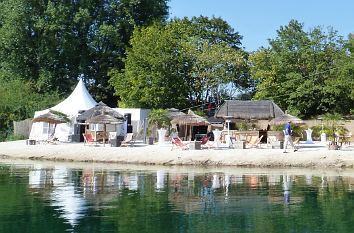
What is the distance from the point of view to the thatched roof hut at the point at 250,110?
38.3m

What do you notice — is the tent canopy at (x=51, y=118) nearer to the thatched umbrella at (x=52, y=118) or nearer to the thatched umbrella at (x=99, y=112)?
the thatched umbrella at (x=52, y=118)

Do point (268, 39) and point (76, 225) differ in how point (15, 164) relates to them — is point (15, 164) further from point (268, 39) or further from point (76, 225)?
point (268, 39)

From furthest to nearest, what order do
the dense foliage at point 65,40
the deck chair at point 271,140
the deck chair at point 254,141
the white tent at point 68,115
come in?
the dense foliage at point 65,40
the white tent at point 68,115
the deck chair at point 271,140
the deck chair at point 254,141

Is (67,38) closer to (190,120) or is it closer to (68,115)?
(68,115)

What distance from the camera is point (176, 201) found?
1767 cm

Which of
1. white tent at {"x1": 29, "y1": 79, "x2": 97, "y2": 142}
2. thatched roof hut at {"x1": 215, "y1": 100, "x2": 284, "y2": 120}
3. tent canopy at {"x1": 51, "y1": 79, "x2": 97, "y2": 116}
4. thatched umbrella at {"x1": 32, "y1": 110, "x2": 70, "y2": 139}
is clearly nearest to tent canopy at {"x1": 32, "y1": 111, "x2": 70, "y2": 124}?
thatched umbrella at {"x1": 32, "y1": 110, "x2": 70, "y2": 139}

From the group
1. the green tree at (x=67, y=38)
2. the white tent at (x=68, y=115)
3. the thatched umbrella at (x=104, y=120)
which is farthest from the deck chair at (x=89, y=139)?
the green tree at (x=67, y=38)

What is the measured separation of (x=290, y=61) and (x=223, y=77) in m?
5.14

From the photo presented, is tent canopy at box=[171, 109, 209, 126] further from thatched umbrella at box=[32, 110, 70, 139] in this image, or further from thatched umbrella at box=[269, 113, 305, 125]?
thatched umbrella at box=[32, 110, 70, 139]

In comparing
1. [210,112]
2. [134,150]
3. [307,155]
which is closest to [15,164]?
[134,150]

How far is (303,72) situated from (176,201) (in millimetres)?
31400

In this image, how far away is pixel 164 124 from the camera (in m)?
39.7

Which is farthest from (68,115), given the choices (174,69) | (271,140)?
(271,140)

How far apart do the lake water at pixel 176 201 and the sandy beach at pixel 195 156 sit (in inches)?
82.8
